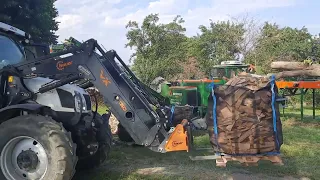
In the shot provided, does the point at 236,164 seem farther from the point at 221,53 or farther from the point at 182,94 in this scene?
the point at 221,53

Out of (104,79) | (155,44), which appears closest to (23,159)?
(104,79)

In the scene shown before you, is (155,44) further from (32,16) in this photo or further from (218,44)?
(32,16)

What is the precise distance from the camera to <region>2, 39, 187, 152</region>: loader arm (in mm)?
5426

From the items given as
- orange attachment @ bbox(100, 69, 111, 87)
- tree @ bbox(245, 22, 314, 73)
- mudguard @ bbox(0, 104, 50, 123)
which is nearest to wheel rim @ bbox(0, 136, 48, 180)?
mudguard @ bbox(0, 104, 50, 123)

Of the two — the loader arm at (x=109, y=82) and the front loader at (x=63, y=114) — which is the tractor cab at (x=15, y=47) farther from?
the loader arm at (x=109, y=82)

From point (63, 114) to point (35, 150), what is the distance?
763mm

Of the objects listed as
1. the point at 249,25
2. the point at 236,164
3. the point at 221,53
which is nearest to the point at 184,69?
the point at 221,53

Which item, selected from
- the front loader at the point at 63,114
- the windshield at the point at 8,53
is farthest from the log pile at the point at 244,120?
the windshield at the point at 8,53

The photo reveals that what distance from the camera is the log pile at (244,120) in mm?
5035

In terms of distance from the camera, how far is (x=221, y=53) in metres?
35.9

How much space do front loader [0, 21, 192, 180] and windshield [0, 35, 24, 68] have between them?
0.02 metres

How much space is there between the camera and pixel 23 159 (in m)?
5.32

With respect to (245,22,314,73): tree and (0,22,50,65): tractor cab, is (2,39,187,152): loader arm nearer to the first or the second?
(0,22,50,65): tractor cab

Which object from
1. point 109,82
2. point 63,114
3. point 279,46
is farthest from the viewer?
point 279,46
